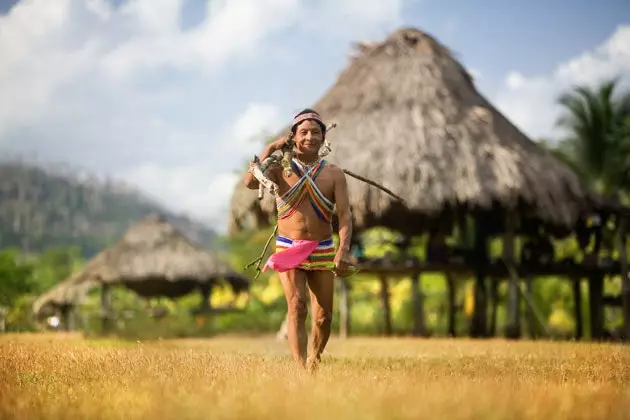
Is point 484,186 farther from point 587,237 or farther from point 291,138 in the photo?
point 291,138

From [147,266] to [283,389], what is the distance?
18947 millimetres

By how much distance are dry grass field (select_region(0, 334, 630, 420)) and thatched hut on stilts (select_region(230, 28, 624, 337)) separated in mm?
7325

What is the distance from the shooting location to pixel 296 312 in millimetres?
5266

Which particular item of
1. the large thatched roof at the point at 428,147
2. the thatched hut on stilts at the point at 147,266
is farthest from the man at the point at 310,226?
the thatched hut on stilts at the point at 147,266

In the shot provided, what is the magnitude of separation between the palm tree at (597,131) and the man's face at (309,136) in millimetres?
17188

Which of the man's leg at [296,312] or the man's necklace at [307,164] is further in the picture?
the man's necklace at [307,164]

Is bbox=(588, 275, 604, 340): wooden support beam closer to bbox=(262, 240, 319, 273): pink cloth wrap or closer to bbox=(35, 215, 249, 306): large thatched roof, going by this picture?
bbox=(262, 240, 319, 273): pink cloth wrap

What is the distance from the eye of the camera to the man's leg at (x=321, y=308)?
213 inches

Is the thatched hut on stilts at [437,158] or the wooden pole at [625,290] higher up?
the thatched hut on stilts at [437,158]

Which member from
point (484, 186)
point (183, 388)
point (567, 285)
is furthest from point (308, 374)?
point (567, 285)

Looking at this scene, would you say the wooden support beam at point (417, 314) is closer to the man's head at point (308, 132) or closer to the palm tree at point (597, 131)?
the palm tree at point (597, 131)

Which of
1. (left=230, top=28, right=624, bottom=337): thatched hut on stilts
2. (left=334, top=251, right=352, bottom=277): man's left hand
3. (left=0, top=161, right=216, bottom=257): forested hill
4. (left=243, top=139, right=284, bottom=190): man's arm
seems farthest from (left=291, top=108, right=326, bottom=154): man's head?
(left=0, top=161, right=216, bottom=257): forested hill

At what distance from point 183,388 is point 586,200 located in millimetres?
11316

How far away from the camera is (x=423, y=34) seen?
15977mm
